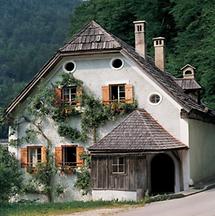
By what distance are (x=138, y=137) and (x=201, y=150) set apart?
17.8ft

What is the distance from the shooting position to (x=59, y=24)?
145875mm

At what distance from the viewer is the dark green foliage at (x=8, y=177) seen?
69.9 feet

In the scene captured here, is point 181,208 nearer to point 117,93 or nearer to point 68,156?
point 117,93

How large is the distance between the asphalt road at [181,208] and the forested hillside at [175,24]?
14524mm

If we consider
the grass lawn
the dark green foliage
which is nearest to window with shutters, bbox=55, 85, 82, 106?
the dark green foliage

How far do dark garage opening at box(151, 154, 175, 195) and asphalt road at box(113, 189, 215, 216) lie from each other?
3.53m

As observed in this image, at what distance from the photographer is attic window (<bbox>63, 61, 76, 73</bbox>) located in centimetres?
2579

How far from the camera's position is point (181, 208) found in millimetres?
17453

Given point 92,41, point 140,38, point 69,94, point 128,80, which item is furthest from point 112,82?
point 140,38

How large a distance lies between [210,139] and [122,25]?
62.7ft

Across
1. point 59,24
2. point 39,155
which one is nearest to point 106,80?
point 39,155

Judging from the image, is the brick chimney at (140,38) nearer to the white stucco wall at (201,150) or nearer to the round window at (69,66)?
the round window at (69,66)

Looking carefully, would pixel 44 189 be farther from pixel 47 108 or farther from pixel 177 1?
pixel 177 1

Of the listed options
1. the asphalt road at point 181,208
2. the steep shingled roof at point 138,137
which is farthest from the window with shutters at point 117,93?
the asphalt road at point 181,208
